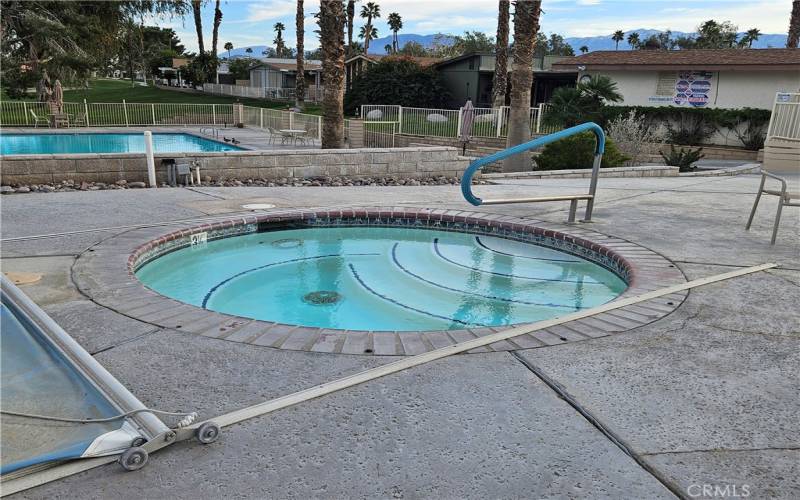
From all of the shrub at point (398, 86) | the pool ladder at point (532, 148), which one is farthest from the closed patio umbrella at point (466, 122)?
the shrub at point (398, 86)

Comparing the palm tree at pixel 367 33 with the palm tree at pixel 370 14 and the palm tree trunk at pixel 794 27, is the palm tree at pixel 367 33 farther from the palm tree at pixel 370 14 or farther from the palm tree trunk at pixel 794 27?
the palm tree trunk at pixel 794 27

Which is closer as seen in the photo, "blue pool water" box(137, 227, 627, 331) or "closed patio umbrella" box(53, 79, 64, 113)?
"blue pool water" box(137, 227, 627, 331)

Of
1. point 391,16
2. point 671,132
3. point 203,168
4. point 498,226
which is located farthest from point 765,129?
point 391,16

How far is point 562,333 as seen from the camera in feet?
11.8

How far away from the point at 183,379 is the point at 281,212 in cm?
475

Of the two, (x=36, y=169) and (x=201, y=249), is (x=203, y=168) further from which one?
(x=201, y=249)

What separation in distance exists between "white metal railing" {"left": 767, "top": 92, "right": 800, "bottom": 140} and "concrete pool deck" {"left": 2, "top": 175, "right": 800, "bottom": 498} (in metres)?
11.7

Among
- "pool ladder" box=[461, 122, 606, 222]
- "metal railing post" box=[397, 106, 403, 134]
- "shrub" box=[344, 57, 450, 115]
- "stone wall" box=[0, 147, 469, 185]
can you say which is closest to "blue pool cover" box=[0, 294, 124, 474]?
"pool ladder" box=[461, 122, 606, 222]

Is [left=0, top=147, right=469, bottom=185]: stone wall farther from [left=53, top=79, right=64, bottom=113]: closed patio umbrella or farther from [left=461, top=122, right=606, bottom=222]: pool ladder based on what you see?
[left=53, top=79, right=64, bottom=113]: closed patio umbrella

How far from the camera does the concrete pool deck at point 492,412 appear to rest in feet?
7.09

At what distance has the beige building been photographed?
19.4 m

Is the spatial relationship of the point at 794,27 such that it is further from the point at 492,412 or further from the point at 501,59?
the point at 492,412

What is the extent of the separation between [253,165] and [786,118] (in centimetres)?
1296

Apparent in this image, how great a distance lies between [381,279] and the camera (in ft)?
20.3
